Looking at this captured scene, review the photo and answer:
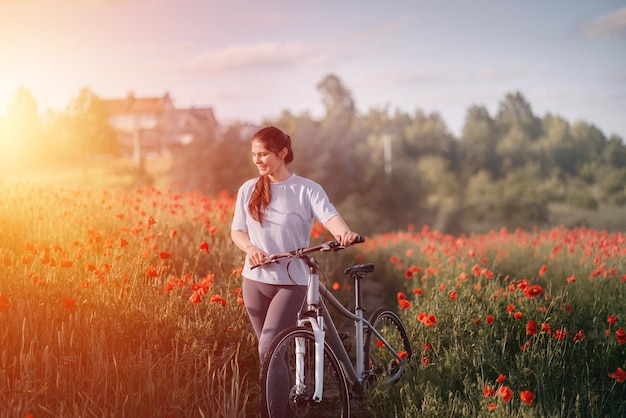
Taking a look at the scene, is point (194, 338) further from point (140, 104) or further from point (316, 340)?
point (140, 104)

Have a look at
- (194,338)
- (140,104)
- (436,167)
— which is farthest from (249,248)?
(140,104)

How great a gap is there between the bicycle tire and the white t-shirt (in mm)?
1180

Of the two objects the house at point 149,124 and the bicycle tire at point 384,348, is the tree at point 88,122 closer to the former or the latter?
the house at point 149,124

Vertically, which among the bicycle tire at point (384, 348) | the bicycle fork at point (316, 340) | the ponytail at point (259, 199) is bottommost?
the bicycle tire at point (384, 348)

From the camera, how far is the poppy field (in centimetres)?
432

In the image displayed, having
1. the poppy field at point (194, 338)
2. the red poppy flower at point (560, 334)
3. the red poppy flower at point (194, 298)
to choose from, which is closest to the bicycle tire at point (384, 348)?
the poppy field at point (194, 338)

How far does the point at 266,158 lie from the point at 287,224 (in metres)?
0.43

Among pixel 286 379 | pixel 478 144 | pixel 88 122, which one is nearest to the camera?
pixel 286 379

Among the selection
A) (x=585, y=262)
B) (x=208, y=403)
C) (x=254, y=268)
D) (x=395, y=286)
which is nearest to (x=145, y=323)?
(x=208, y=403)

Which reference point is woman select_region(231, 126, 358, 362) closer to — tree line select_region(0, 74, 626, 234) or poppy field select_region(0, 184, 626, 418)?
poppy field select_region(0, 184, 626, 418)

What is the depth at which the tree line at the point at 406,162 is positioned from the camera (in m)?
31.9

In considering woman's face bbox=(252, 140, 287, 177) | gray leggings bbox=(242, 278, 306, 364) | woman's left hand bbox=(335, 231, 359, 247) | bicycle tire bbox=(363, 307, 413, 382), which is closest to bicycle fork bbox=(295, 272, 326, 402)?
gray leggings bbox=(242, 278, 306, 364)

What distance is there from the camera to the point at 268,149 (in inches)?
165

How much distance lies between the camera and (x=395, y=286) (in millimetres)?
9992
